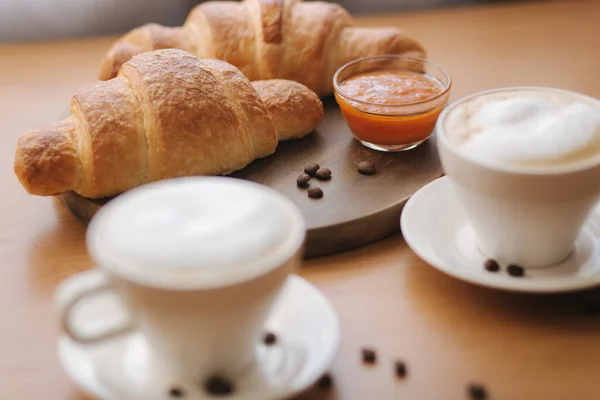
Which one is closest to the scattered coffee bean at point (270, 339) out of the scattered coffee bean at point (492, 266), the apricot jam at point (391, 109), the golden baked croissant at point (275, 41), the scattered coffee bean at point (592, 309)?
the scattered coffee bean at point (492, 266)

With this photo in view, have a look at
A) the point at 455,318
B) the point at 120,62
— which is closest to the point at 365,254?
the point at 455,318

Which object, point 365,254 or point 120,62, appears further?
point 120,62

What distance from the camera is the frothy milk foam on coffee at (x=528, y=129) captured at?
1.06 m

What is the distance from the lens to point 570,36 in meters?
2.16

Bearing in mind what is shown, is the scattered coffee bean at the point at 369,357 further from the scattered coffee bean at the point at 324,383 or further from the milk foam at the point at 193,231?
the milk foam at the point at 193,231

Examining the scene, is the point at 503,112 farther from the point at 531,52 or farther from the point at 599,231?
the point at 531,52

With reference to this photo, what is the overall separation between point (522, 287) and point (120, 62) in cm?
113

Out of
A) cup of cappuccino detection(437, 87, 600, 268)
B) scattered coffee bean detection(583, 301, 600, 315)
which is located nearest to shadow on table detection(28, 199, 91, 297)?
cup of cappuccino detection(437, 87, 600, 268)

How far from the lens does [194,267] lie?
83cm

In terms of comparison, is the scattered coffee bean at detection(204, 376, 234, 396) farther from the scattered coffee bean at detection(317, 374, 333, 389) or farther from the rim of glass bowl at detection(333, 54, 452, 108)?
the rim of glass bowl at detection(333, 54, 452, 108)

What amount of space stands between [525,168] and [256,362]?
45 centimetres

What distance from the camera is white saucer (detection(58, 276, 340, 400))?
91cm

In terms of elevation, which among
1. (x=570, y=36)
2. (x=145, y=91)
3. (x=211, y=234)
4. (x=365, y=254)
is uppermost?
(x=211, y=234)

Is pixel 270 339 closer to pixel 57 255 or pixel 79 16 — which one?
pixel 57 255
